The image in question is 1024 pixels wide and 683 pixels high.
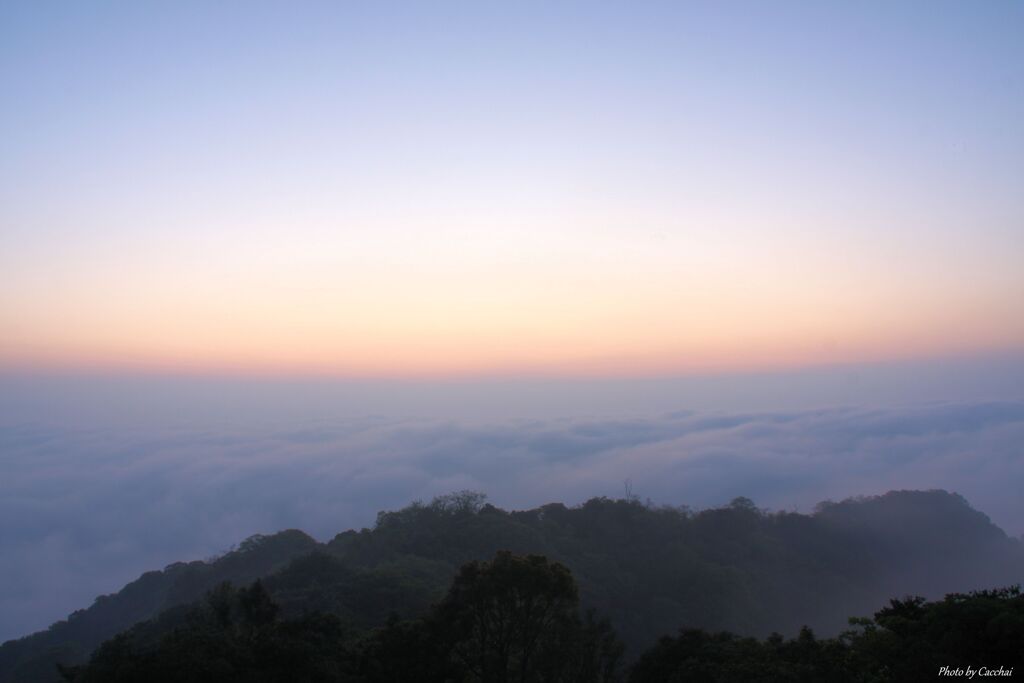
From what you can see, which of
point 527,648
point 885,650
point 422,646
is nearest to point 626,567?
point 527,648

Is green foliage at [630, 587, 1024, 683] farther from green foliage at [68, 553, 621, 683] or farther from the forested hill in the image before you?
the forested hill

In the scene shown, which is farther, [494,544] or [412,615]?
[494,544]

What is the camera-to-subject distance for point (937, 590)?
49469 mm

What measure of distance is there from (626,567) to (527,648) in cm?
2915

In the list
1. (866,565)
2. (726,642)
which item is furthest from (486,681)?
(866,565)

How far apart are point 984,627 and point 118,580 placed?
8550cm

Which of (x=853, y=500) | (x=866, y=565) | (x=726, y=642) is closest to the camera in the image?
(x=726, y=642)

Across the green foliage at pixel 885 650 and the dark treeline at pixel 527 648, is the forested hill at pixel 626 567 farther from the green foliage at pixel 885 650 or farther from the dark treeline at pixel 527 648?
the green foliage at pixel 885 650

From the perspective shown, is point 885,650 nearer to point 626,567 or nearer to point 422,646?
point 422,646

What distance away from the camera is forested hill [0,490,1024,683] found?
3409cm

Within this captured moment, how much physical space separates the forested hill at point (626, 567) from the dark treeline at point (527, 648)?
43.7 ft

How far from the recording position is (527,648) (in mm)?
14102

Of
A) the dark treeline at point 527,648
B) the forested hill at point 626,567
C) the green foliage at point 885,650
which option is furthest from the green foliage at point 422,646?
the forested hill at point 626,567

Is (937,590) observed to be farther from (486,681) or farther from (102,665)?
(102,665)
